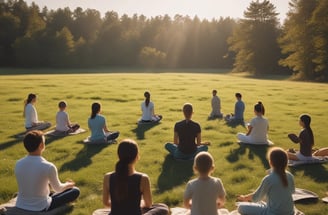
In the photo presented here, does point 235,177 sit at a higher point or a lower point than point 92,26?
lower

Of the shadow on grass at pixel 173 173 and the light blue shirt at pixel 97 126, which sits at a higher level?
the light blue shirt at pixel 97 126

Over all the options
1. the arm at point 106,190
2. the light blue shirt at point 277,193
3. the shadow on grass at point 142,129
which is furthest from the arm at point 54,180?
the shadow on grass at point 142,129

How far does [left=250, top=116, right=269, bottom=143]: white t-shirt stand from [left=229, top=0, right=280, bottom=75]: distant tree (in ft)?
223

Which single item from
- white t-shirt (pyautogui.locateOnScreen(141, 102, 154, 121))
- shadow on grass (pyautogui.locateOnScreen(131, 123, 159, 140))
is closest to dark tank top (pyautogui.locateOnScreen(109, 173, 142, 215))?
shadow on grass (pyautogui.locateOnScreen(131, 123, 159, 140))

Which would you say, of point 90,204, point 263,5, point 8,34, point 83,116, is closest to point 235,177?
point 90,204

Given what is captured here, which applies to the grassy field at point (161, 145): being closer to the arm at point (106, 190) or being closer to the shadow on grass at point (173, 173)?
the shadow on grass at point (173, 173)

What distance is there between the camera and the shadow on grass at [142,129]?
51.8 ft

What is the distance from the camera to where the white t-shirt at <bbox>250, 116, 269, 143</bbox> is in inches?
534

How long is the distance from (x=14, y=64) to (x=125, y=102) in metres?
75.0

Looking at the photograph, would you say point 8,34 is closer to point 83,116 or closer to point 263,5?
point 263,5

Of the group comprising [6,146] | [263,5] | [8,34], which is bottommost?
[6,146]

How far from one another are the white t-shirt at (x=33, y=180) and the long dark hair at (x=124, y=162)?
1.73 m

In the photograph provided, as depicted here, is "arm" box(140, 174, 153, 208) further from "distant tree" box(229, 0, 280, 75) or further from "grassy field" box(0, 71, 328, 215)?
"distant tree" box(229, 0, 280, 75)

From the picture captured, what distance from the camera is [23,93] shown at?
3045 cm
